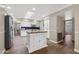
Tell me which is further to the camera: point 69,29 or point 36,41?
point 69,29

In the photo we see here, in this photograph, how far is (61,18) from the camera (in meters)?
4.03

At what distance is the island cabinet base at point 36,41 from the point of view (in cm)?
367

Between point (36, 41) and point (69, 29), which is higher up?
point (69, 29)

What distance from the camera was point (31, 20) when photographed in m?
3.38

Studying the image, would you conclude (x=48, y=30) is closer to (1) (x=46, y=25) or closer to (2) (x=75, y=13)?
(1) (x=46, y=25)

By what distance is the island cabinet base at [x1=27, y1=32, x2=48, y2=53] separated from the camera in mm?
3668

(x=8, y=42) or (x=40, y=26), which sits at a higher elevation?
(x=40, y=26)

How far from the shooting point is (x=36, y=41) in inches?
151
